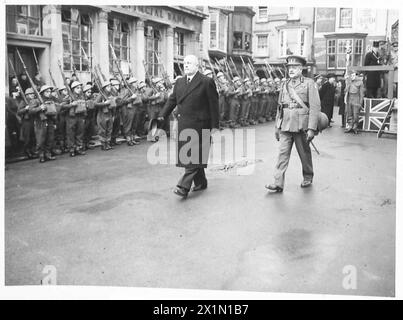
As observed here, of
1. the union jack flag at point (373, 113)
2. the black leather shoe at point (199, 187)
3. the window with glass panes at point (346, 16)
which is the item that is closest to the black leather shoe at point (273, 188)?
the black leather shoe at point (199, 187)

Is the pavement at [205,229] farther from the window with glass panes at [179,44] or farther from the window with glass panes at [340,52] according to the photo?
the window with glass panes at [340,52]

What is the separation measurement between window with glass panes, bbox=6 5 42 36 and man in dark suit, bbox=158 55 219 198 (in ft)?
20.9

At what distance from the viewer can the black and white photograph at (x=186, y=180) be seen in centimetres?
337

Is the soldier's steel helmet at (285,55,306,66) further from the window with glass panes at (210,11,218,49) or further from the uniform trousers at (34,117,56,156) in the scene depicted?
the window with glass panes at (210,11,218,49)

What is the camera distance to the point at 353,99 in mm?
11867

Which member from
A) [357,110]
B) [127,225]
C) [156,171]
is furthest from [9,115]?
[357,110]

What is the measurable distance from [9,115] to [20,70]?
3241mm

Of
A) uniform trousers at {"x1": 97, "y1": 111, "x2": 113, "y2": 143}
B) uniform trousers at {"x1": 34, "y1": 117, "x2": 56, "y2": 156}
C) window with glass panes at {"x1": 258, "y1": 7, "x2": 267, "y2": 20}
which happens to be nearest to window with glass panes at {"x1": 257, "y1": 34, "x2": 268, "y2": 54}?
window with glass panes at {"x1": 258, "y1": 7, "x2": 267, "y2": 20}

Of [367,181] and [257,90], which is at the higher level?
[257,90]

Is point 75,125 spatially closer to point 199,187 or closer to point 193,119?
point 199,187

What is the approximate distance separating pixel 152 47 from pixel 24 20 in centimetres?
558

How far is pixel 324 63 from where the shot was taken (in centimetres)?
3062

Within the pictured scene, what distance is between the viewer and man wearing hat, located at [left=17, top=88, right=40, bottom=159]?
24.8 feet
